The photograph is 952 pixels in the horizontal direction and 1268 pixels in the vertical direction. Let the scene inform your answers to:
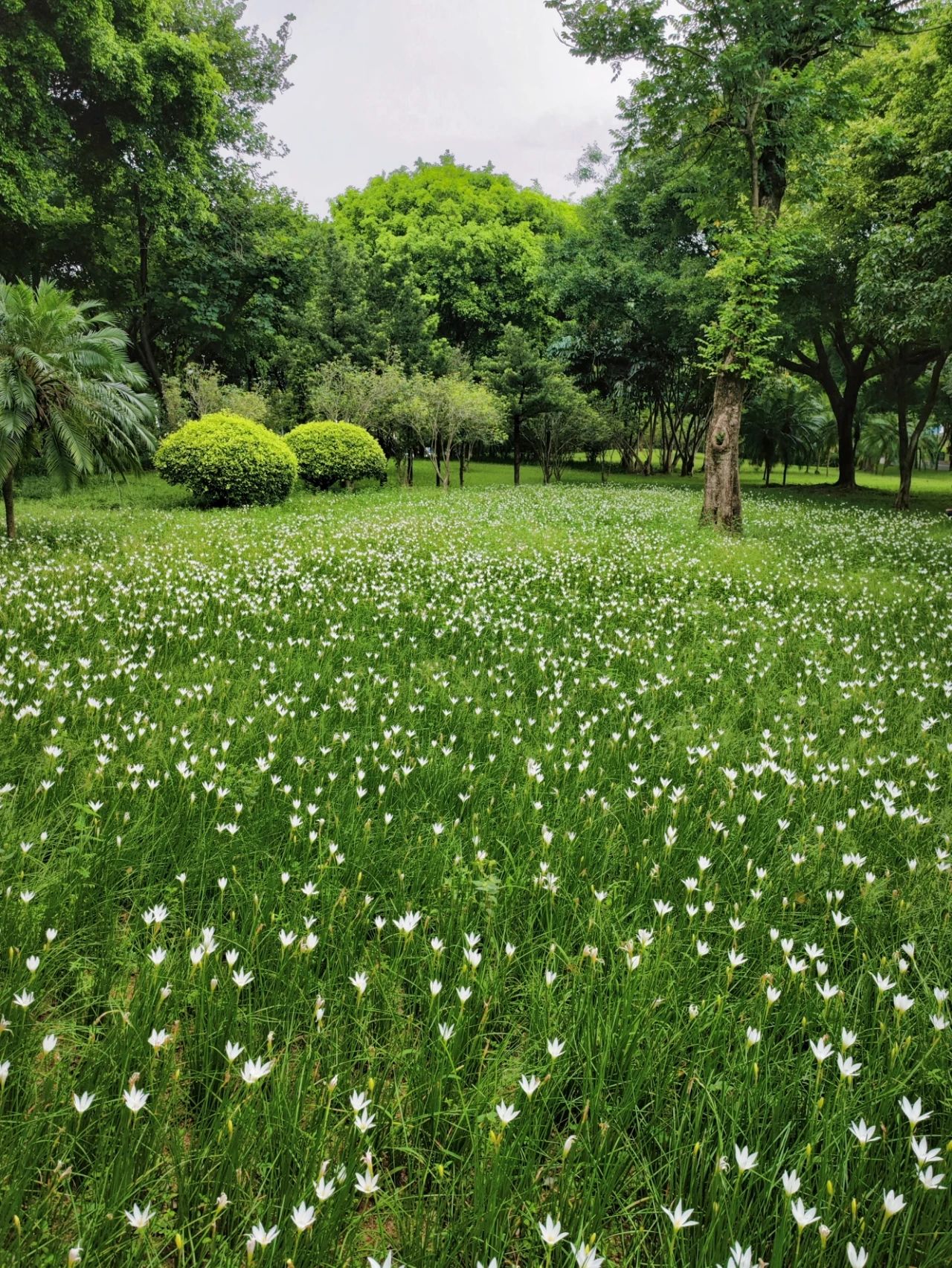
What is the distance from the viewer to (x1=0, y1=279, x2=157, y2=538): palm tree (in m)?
9.00

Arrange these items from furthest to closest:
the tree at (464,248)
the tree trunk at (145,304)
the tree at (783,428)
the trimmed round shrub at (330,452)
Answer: the tree at (464,248), the tree at (783,428), the tree trunk at (145,304), the trimmed round shrub at (330,452)

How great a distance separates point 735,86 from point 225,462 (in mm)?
14846

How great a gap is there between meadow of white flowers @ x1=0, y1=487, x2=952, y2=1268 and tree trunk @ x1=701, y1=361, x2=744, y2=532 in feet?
32.7

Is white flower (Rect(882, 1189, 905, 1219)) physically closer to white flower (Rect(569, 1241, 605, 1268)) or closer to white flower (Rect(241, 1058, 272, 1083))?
white flower (Rect(569, 1241, 605, 1268))

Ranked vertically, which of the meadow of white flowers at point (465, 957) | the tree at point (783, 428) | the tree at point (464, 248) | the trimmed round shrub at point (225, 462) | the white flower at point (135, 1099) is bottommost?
the meadow of white flowers at point (465, 957)

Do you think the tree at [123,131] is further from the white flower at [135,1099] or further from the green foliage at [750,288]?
the white flower at [135,1099]

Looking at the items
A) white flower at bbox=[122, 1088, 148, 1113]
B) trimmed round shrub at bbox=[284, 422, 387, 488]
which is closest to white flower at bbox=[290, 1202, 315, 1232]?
white flower at bbox=[122, 1088, 148, 1113]

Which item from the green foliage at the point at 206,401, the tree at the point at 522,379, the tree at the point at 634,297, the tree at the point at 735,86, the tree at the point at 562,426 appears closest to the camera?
the tree at the point at 735,86

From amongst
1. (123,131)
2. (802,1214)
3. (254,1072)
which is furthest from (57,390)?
(123,131)

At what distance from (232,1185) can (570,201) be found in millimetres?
81124

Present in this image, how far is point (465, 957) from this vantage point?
7.72ft

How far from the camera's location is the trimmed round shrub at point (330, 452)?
23.6 m

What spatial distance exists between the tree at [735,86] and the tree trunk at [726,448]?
26 millimetres

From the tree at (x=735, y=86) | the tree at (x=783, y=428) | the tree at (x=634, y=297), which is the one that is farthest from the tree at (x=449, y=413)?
the tree at (x=783, y=428)
